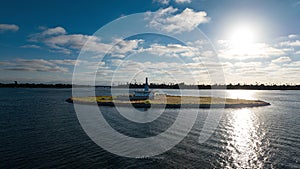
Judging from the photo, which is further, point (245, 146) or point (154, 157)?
point (245, 146)

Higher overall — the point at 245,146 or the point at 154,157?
the point at 154,157

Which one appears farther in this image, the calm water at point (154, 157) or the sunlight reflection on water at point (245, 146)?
the sunlight reflection on water at point (245, 146)

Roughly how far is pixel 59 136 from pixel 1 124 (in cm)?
1729

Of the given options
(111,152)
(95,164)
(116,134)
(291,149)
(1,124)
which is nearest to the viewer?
(95,164)

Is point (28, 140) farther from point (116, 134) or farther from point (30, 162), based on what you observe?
point (116, 134)

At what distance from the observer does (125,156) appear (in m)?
22.7

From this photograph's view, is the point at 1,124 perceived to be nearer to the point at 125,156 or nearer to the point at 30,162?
the point at 30,162

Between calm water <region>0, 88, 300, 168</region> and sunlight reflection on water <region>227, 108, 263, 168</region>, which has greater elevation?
calm water <region>0, 88, 300, 168</region>

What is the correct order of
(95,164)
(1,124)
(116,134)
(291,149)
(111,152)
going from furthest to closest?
(1,124)
(116,134)
(291,149)
(111,152)
(95,164)

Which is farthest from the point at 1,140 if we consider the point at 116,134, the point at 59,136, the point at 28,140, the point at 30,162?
the point at 116,134

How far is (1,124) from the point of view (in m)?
39.2

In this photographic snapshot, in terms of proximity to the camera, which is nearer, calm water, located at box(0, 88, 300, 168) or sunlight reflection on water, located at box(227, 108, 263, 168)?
calm water, located at box(0, 88, 300, 168)

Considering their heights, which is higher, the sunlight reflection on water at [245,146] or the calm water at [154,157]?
the calm water at [154,157]

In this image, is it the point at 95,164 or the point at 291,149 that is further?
the point at 291,149
